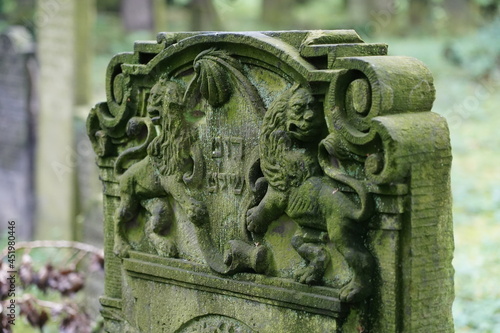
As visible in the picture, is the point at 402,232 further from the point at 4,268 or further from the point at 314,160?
the point at 4,268

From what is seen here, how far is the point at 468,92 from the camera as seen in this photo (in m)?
12.6

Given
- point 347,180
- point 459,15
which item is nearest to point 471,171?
point 347,180

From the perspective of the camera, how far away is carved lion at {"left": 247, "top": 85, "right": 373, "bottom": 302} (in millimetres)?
3285

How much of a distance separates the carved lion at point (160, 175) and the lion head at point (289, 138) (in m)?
0.52

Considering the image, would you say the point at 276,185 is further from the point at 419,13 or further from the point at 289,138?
the point at 419,13

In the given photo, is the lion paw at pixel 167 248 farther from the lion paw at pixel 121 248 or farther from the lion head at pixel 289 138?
the lion head at pixel 289 138

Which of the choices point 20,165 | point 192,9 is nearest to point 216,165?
point 20,165

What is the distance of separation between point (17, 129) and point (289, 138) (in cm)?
706

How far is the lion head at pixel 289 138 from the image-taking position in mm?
3410

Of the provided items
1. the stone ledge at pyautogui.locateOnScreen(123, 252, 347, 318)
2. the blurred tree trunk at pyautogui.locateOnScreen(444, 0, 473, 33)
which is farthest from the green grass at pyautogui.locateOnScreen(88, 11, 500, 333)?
the stone ledge at pyautogui.locateOnScreen(123, 252, 347, 318)

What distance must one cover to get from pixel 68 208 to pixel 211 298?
572 cm

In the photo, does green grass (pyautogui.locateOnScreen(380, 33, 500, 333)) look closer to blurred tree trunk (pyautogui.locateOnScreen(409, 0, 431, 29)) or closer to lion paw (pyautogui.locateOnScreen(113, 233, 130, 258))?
lion paw (pyautogui.locateOnScreen(113, 233, 130, 258))

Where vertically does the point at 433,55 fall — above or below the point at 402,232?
above

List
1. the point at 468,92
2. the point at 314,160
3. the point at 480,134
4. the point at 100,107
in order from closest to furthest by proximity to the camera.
→ the point at 314,160, the point at 100,107, the point at 480,134, the point at 468,92
